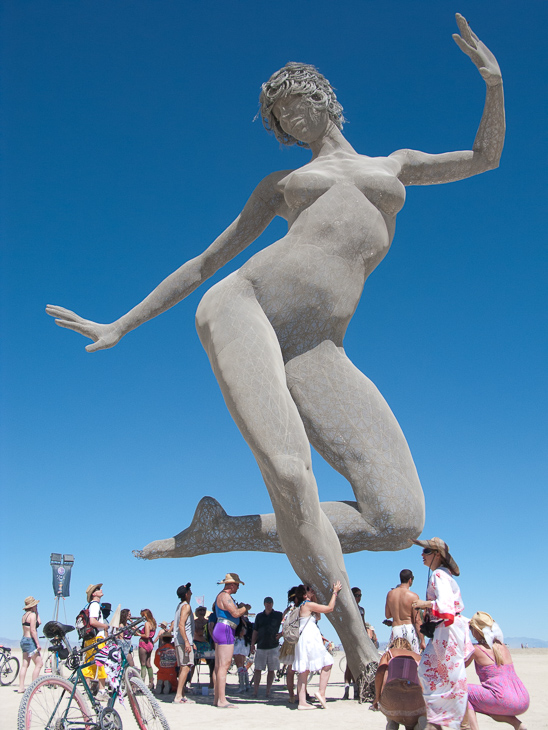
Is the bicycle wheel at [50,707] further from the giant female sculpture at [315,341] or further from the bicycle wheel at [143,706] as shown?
the giant female sculpture at [315,341]

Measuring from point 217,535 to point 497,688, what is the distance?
2690 mm

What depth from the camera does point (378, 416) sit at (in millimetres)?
6027

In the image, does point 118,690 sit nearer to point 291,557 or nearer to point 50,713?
point 50,713

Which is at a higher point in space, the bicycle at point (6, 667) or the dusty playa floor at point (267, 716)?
the dusty playa floor at point (267, 716)

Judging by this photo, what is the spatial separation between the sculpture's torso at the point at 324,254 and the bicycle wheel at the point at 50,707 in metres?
3.19

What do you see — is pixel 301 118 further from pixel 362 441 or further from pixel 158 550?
pixel 158 550

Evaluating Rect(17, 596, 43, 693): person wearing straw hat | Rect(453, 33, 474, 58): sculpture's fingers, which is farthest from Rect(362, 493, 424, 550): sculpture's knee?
Rect(17, 596, 43, 693): person wearing straw hat

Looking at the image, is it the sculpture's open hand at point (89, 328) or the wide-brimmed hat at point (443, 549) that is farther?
the sculpture's open hand at point (89, 328)

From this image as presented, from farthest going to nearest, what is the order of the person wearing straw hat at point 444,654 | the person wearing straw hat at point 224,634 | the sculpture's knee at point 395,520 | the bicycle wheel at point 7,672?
1. the bicycle wheel at point 7,672
2. the person wearing straw hat at point 224,634
3. the sculpture's knee at point 395,520
4. the person wearing straw hat at point 444,654

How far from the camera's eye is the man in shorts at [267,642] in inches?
308

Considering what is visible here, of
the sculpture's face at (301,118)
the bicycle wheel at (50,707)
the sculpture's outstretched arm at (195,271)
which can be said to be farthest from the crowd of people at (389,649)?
the sculpture's face at (301,118)

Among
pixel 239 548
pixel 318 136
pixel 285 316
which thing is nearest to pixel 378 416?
pixel 285 316

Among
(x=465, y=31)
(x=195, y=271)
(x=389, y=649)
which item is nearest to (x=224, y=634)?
(x=389, y=649)

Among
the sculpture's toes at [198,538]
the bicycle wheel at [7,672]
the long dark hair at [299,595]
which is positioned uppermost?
the sculpture's toes at [198,538]
